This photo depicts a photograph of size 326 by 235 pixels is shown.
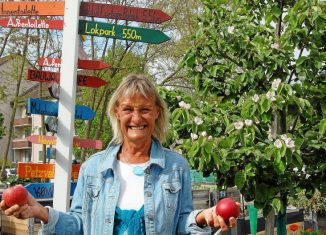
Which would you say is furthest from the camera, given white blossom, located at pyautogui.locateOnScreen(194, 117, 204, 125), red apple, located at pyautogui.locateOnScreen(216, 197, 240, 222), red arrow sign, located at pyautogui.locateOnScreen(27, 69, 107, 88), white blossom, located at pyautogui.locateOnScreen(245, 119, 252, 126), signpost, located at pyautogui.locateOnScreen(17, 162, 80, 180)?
red arrow sign, located at pyautogui.locateOnScreen(27, 69, 107, 88)

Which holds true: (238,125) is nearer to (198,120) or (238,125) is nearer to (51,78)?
(198,120)

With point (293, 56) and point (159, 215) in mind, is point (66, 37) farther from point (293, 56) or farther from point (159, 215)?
point (159, 215)

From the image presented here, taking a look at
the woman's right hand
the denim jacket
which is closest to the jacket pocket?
the denim jacket

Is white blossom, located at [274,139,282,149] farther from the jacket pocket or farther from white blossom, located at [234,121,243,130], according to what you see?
the jacket pocket

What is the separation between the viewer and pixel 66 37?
5078mm

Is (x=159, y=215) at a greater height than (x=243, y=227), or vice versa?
(x=159, y=215)

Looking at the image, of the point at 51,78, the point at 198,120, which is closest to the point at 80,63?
the point at 51,78

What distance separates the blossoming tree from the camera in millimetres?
4340

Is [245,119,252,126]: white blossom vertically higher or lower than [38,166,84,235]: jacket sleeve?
higher

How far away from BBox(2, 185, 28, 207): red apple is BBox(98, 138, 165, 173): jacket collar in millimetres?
417

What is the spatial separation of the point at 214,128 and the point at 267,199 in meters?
0.80

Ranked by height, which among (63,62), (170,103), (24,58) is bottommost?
(170,103)

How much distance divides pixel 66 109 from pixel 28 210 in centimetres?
293

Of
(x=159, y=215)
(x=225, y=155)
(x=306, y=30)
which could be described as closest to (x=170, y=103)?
(x=225, y=155)
